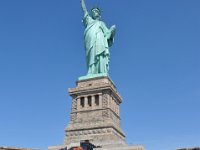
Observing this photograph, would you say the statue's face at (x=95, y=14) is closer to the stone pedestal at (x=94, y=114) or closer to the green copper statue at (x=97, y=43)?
the green copper statue at (x=97, y=43)

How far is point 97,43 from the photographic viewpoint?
45.4m

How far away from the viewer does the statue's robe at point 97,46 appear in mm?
44906

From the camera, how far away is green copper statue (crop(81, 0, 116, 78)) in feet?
147

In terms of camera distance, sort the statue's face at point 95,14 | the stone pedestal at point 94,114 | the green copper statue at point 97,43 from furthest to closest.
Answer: the statue's face at point 95,14 → the green copper statue at point 97,43 → the stone pedestal at point 94,114

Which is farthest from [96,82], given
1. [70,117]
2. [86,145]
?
[86,145]

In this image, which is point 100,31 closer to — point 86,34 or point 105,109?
point 86,34

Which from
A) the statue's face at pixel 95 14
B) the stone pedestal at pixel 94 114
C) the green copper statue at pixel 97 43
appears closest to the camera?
the stone pedestal at pixel 94 114

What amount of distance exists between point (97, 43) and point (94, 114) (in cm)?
995

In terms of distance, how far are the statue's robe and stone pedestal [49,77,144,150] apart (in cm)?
229

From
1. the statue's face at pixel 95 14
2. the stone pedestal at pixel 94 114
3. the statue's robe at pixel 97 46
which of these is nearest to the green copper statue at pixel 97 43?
the statue's robe at pixel 97 46

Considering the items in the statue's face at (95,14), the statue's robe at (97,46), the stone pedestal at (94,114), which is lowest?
the stone pedestal at (94,114)

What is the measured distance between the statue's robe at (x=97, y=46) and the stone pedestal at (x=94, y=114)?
229 centimetres

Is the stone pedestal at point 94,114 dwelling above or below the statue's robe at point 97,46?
below

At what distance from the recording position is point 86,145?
19.8 m
